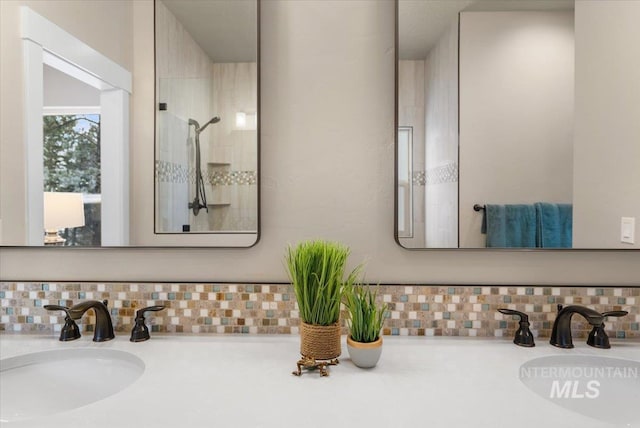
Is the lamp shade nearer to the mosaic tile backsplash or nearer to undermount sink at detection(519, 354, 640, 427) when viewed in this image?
the mosaic tile backsplash

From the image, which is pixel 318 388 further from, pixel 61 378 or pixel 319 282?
pixel 61 378

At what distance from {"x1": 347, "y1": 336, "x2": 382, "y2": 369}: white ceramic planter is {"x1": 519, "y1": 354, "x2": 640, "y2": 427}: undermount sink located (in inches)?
13.9

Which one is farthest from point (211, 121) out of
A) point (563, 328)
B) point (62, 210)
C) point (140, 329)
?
point (563, 328)

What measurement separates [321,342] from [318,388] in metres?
0.12

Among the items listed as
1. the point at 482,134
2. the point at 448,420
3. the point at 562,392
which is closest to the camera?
the point at 448,420

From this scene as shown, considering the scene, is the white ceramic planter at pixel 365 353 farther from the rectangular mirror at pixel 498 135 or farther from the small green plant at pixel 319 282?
the rectangular mirror at pixel 498 135

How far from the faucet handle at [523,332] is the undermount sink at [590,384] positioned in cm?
6

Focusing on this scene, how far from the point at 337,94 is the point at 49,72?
33.7 inches

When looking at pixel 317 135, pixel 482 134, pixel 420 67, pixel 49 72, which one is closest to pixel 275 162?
pixel 317 135

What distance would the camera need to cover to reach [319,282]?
840 millimetres

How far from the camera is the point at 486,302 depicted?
3.40ft

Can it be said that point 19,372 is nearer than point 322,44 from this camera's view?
Yes

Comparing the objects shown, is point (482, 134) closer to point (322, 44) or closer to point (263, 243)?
point (322, 44)

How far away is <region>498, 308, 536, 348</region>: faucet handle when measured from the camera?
962 mm
